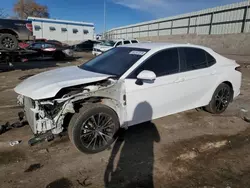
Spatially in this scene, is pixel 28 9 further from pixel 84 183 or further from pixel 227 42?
pixel 84 183

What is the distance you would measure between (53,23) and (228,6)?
93.8 feet

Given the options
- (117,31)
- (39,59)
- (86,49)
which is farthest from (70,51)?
(117,31)

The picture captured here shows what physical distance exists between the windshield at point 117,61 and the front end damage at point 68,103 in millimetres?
343

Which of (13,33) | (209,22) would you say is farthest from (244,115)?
(209,22)

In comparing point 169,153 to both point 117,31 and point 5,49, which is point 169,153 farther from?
point 117,31

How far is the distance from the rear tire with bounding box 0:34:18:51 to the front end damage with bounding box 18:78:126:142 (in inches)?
310

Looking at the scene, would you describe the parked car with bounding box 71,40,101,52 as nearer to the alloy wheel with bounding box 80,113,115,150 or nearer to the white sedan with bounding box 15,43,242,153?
the white sedan with bounding box 15,43,242,153

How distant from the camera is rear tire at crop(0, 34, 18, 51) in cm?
969

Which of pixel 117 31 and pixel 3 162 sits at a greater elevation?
pixel 117 31

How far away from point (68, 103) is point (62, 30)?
1552 inches

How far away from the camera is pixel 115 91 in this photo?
128 inches

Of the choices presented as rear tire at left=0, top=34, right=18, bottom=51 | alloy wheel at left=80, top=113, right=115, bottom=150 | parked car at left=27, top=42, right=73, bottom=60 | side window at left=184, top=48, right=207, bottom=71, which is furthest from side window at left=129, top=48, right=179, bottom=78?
parked car at left=27, top=42, right=73, bottom=60

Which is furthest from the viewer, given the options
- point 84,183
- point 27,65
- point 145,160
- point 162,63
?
point 27,65

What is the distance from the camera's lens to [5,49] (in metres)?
9.75
